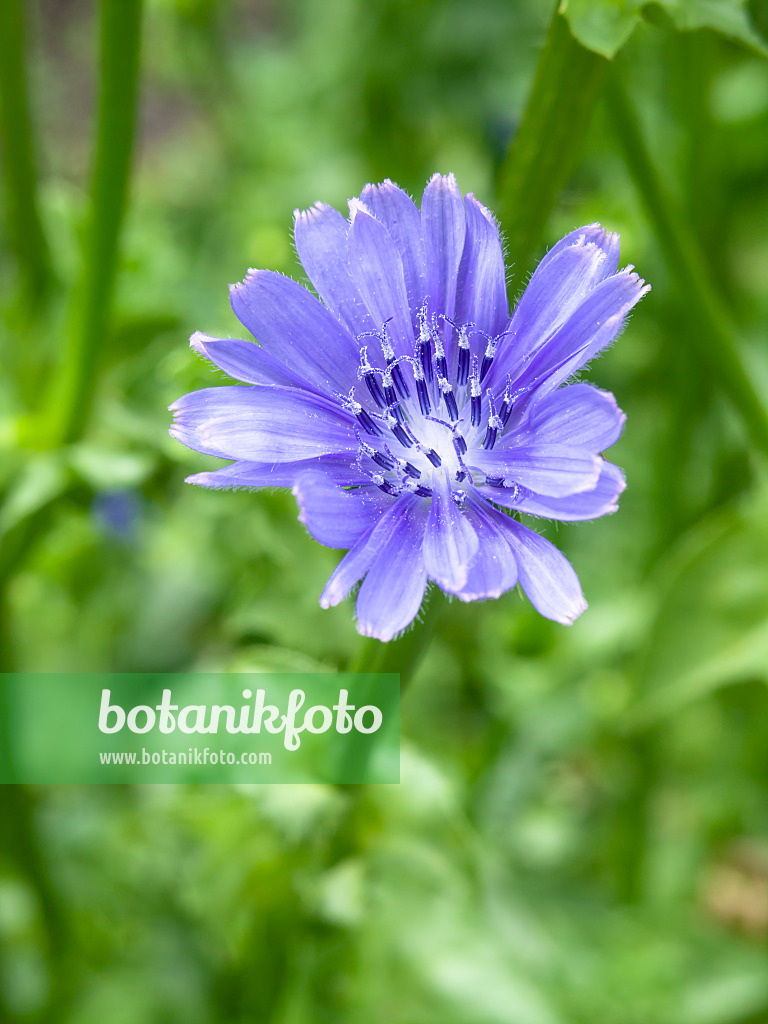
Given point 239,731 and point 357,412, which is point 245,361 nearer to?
point 357,412

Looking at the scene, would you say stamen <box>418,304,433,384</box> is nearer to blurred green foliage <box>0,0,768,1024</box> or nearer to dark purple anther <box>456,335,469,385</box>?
dark purple anther <box>456,335,469,385</box>

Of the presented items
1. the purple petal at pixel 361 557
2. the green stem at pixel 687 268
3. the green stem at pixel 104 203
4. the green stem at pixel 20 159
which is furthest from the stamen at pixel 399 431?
the green stem at pixel 20 159

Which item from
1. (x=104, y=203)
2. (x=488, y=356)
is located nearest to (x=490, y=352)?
(x=488, y=356)

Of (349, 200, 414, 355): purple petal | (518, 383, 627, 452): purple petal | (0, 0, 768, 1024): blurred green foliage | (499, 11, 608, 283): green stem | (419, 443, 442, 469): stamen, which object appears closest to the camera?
(518, 383, 627, 452): purple petal

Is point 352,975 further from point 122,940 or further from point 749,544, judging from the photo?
point 749,544

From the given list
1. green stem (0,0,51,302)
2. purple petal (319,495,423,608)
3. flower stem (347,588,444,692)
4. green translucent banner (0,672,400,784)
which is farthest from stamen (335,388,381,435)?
green stem (0,0,51,302)

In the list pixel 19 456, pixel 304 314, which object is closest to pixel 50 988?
pixel 19 456
